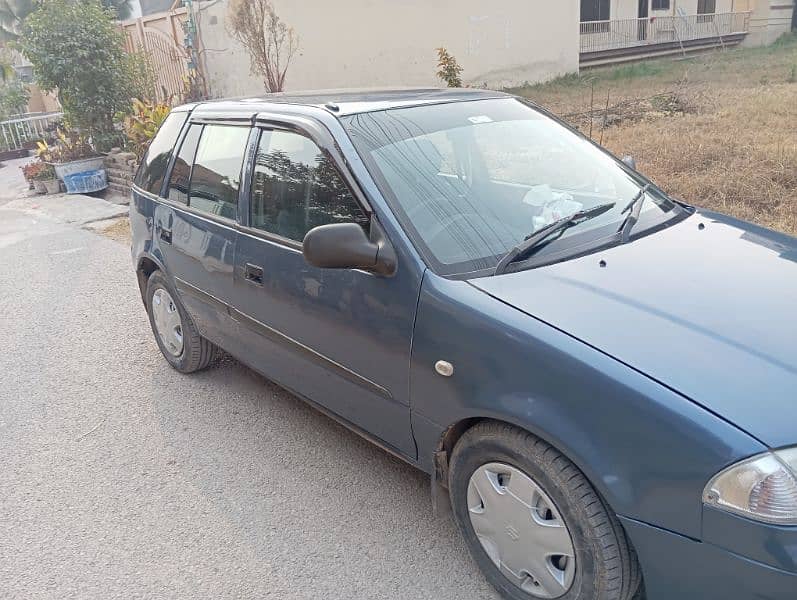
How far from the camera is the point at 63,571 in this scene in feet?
A: 9.23

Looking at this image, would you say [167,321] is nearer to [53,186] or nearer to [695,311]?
[695,311]

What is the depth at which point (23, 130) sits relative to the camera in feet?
64.3

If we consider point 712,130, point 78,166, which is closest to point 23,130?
point 78,166

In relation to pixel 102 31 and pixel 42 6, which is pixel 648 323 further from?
pixel 42 6

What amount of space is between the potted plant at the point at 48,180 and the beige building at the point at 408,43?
11.4 ft

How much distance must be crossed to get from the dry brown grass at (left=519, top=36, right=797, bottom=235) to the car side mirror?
408 centimetres

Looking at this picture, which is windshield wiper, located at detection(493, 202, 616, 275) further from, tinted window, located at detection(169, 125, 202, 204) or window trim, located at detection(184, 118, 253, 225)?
tinted window, located at detection(169, 125, 202, 204)

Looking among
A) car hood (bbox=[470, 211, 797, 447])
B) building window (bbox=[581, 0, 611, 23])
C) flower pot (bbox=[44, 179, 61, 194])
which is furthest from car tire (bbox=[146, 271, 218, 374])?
building window (bbox=[581, 0, 611, 23])

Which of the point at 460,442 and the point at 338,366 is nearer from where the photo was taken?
the point at 460,442

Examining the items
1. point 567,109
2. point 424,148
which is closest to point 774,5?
point 567,109

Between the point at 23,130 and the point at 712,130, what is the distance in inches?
732

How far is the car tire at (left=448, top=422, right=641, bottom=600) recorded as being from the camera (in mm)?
2064

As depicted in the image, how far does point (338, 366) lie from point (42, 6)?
11.7 meters

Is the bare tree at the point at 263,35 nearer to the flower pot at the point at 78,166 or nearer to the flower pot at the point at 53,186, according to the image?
the flower pot at the point at 78,166
